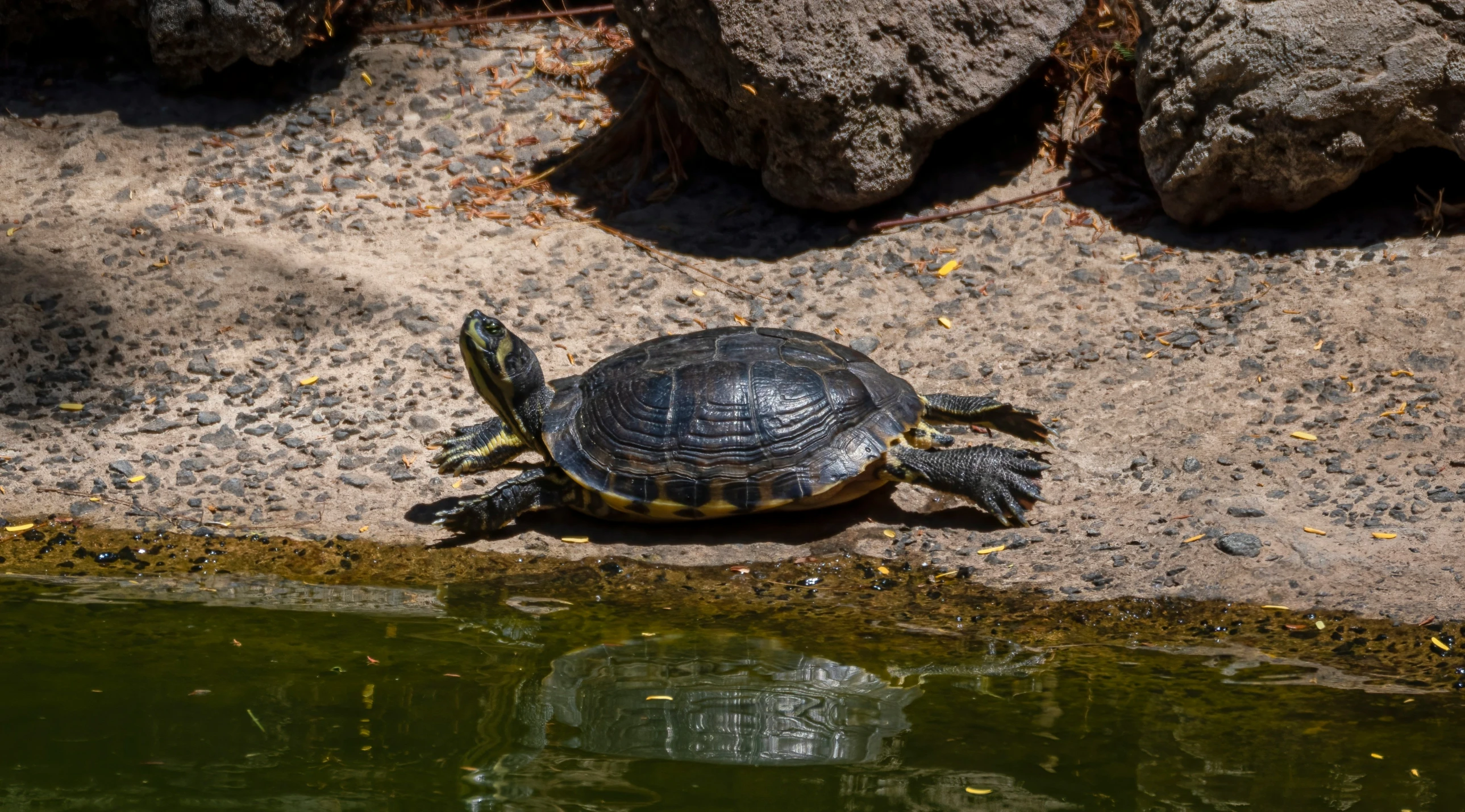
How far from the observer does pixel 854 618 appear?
4.09 m

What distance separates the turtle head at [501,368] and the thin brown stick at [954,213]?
8.98ft

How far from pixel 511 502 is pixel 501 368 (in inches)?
20.5

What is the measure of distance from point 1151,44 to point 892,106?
1394 mm

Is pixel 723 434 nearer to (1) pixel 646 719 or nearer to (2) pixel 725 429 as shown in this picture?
(2) pixel 725 429

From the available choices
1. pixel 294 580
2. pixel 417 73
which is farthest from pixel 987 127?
pixel 294 580

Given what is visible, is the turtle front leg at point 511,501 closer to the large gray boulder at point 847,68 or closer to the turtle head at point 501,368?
the turtle head at point 501,368

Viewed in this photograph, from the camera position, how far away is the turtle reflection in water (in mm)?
3154

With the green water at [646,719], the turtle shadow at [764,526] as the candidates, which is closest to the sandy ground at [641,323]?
the turtle shadow at [764,526]

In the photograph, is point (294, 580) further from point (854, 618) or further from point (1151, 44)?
point (1151, 44)

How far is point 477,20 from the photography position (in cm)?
854

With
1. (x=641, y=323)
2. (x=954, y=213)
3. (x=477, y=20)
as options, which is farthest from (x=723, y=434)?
(x=477, y=20)

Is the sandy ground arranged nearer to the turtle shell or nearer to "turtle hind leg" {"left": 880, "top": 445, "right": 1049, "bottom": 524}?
"turtle hind leg" {"left": 880, "top": 445, "right": 1049, "bottom": 524}

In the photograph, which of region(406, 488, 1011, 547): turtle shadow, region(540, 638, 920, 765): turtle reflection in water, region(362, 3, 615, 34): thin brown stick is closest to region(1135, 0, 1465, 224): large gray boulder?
region(406, 488, 1011, 547): turtle shadow

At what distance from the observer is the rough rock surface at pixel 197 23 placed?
24.4 ft
